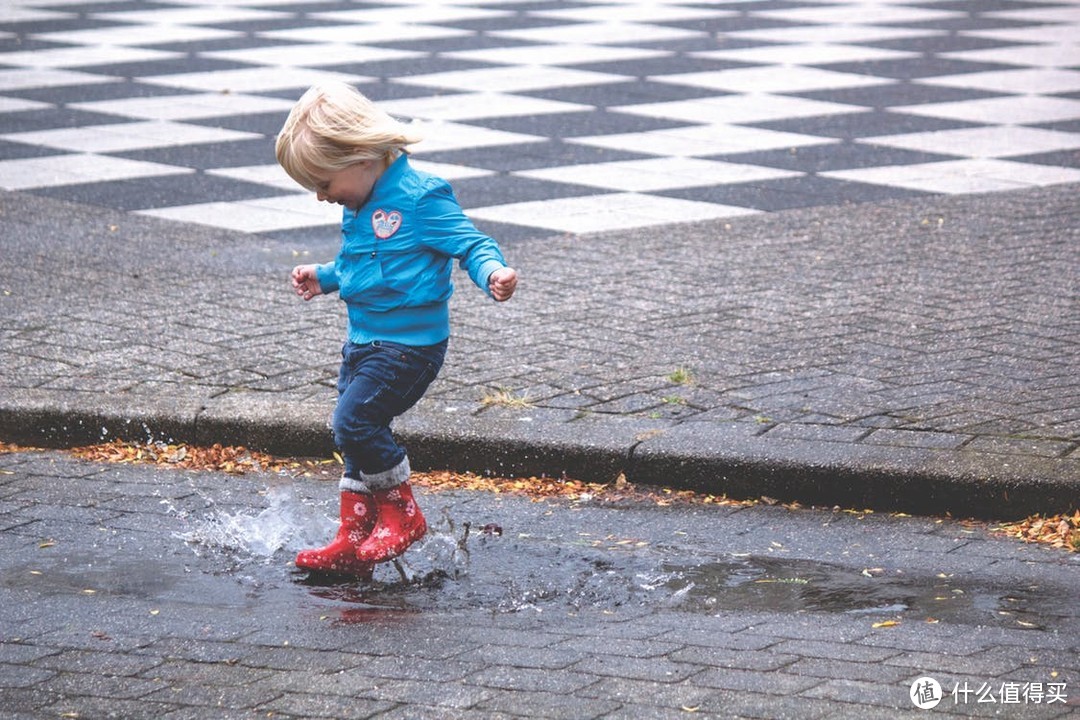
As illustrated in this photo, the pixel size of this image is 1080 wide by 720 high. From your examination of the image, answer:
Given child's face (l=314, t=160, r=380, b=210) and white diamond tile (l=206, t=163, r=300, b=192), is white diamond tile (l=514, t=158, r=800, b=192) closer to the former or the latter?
white diamond tile (l=206, t=163, r=300, b=192)

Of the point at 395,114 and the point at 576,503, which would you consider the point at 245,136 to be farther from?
the point at 576,503

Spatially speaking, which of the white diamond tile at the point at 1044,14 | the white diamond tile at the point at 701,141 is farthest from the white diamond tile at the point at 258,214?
the white diamond tile at the point at 1044,14

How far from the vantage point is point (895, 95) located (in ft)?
34.6

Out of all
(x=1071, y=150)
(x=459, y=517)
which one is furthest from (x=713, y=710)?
(x=1071, y=150)

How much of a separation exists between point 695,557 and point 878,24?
33.5 feet

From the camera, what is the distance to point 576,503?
4641 mm

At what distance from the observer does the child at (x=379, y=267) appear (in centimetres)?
382

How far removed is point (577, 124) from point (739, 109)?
1068 millimetres

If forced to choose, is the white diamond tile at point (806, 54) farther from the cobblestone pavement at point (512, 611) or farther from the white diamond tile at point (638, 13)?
the cobblestone pavement at point (512, 611)

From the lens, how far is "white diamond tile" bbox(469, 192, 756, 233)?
7.57 meters

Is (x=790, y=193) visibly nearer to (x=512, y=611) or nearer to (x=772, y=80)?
(x=772, y=80)

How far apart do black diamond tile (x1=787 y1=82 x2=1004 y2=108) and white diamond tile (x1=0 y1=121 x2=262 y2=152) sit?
142 inches

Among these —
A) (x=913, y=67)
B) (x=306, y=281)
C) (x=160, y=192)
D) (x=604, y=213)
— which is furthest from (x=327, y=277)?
(x=913, y=67)

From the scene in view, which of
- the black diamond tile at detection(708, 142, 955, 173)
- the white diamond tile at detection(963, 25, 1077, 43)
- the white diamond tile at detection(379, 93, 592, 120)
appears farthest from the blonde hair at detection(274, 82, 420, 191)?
the white diamond tile at detection(963, 25, 1077, 43)
